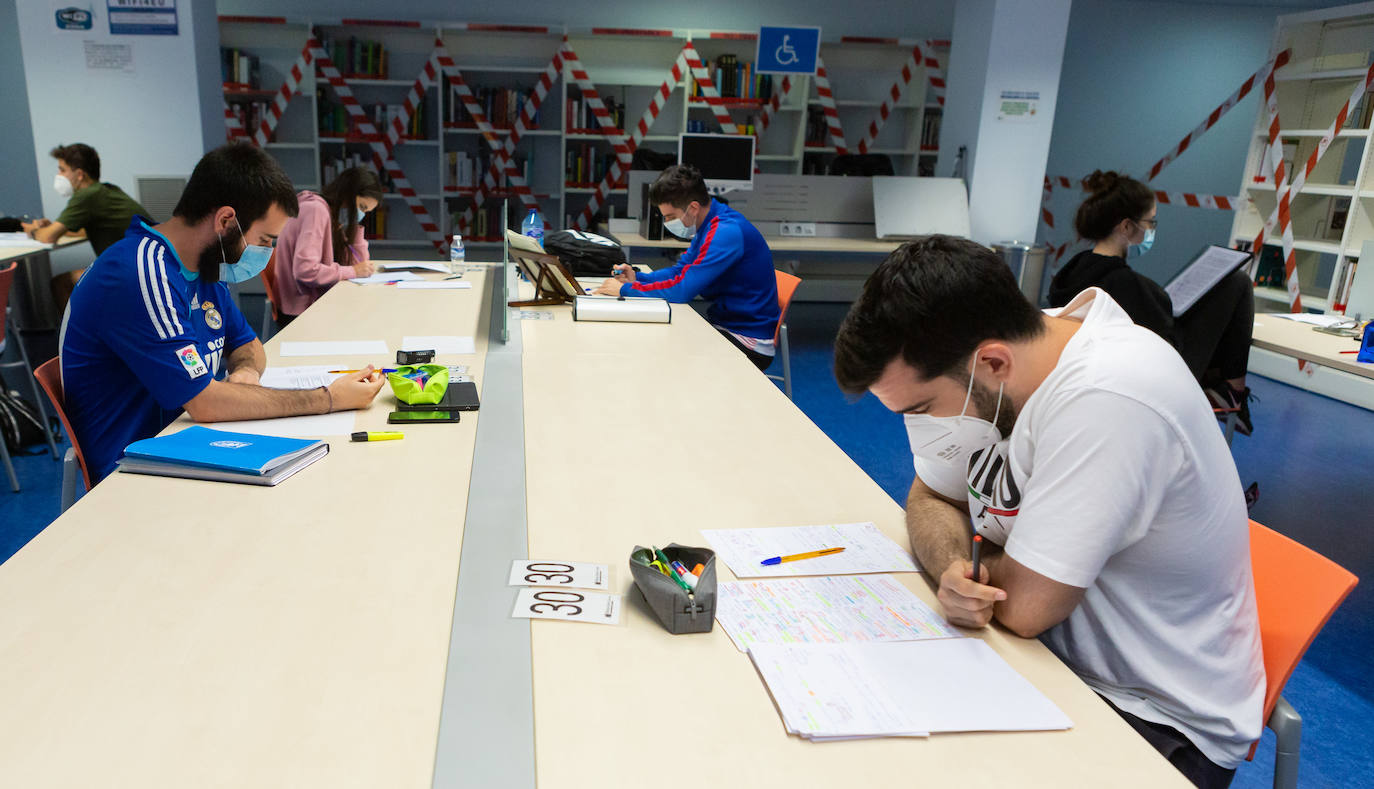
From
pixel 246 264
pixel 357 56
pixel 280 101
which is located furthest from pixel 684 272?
pixel 280 101

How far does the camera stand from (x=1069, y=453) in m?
1.08

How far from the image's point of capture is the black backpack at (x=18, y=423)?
353cm

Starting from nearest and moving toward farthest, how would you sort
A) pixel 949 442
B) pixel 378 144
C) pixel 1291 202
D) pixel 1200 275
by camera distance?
pixel 949 442
pixel 1200 275
pixel 1291 202
pixel 378 144

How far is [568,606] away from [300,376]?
137 cm

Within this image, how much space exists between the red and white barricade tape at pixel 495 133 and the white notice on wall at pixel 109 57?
7.60 feet

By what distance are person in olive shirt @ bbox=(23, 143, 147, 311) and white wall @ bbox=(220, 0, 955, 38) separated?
8.70 feet

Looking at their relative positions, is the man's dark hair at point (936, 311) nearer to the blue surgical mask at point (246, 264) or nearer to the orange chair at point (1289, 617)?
the orange chair at point (1289, 617)

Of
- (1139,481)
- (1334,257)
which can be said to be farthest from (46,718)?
(1334,257)

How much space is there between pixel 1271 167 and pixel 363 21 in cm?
693

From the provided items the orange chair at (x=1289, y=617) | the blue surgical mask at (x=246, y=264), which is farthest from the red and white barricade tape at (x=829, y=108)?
the orange chair at (x=1289, y=617)

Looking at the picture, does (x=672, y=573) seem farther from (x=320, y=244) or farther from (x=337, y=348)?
(x=320, y=244)

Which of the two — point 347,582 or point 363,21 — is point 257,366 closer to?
point 347,582

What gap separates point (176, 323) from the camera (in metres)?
1.86

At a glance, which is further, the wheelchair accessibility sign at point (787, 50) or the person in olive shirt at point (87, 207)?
the wheelchair accessibility sign at point (787, 50)
